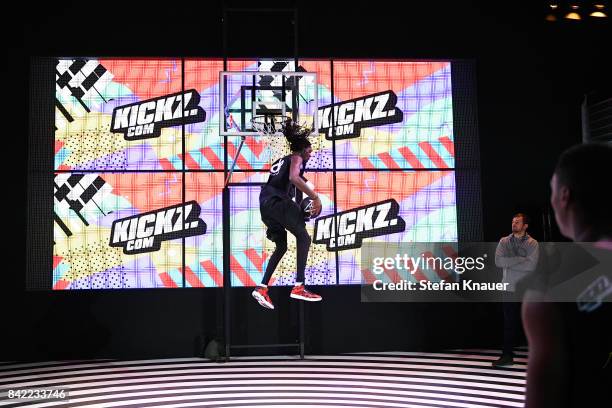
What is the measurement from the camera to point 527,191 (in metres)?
9.91

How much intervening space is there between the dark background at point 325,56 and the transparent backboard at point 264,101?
627 millimetres

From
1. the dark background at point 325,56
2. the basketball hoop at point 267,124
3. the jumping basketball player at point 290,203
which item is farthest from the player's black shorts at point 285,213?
the dark background at point 325,56

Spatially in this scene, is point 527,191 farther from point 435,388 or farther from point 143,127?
point 143,127

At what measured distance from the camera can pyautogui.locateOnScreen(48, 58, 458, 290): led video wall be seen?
906 cm

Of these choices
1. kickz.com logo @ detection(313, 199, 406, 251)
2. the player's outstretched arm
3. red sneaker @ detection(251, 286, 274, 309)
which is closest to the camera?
the player's outstretched arm

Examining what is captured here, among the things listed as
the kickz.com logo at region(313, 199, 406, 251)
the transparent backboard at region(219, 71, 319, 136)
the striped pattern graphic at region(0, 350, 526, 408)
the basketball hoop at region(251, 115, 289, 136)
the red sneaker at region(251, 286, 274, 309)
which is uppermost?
the transparent backboard at region(219, 71, 319, 136)

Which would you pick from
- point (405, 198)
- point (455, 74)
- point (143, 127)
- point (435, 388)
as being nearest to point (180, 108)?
point (143, 127)

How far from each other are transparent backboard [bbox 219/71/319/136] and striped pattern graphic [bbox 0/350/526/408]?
2.68m

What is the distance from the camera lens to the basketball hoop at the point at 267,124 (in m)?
7.68

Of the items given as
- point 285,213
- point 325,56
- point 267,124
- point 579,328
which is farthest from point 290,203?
point 579,328

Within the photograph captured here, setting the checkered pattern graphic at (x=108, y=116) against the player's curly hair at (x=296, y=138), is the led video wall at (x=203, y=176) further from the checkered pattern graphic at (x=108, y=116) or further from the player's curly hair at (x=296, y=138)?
the player's curly hair at (x=296, y=138)

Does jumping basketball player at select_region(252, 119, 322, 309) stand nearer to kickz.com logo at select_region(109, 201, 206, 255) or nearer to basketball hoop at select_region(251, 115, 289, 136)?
basketball hoop at select_region(251, 115, 289, 136)

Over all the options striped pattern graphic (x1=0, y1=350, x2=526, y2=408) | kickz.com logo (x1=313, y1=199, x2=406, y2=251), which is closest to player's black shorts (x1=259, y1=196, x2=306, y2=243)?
striped pattern graphic (x1=0, y1=350, x2=526, y2=408)

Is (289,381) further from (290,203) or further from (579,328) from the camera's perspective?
(579,328)
